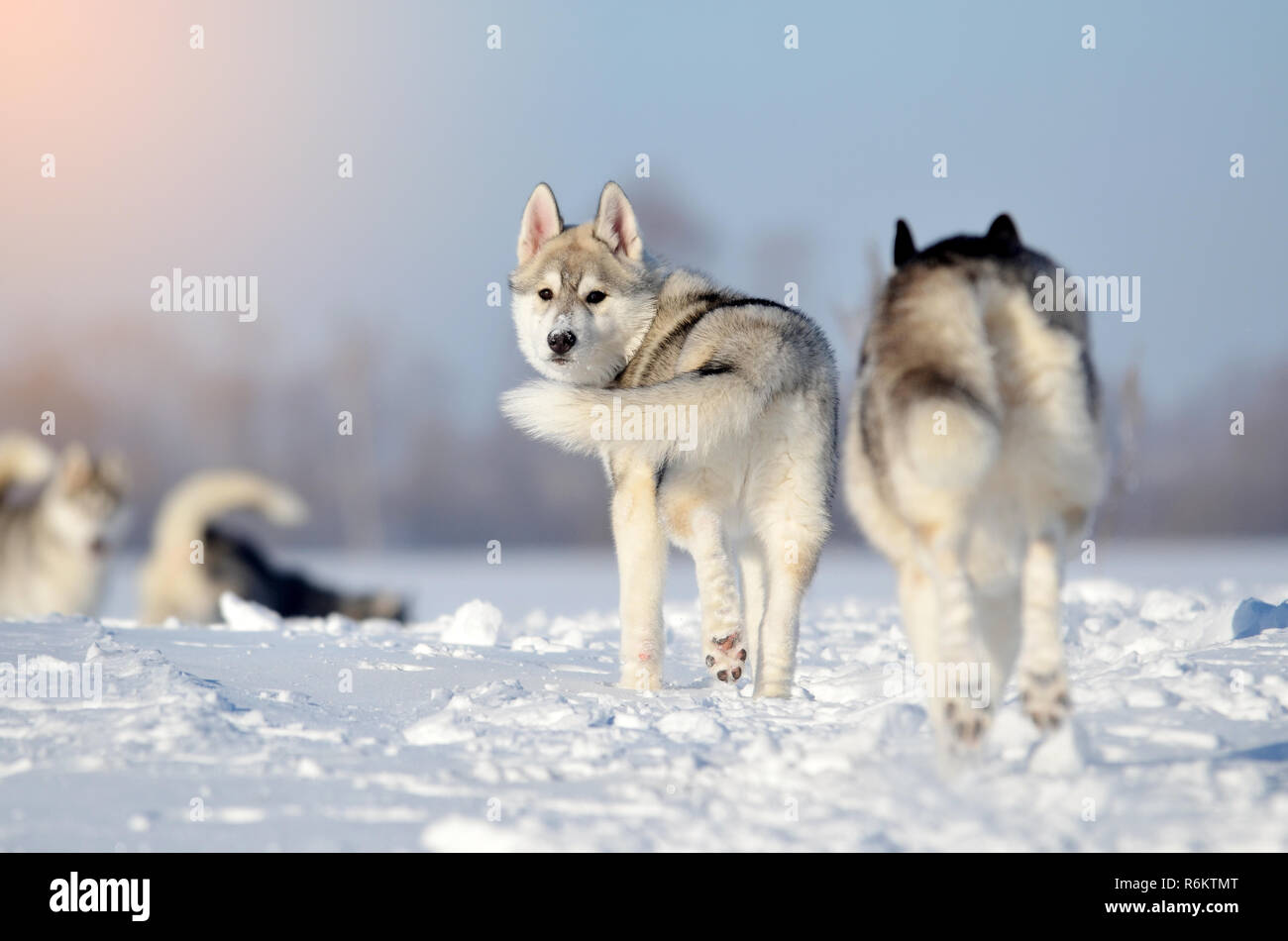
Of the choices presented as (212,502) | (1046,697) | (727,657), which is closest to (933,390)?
(1046,697)

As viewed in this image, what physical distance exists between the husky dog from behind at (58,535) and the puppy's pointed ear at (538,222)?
8247 millimetres

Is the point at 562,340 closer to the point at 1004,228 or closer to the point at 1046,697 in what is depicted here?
the point at 1004,228

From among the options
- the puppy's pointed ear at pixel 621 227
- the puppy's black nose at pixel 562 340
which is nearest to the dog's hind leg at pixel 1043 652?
the puppy's black nose at pixel 562 340

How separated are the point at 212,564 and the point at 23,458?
271 cm

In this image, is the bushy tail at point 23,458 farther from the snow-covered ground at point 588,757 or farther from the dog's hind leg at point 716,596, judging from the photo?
the dog's hind leg at point 716,596

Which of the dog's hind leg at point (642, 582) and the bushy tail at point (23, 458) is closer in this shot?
the dog's hind leg at point (642, 582)

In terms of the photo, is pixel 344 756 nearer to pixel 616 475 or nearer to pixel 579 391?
pixel 579 391

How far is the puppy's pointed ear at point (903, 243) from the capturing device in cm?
427

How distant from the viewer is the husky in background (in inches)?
A: 467

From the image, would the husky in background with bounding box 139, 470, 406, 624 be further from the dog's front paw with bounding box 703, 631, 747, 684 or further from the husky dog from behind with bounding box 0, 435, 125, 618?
the dog's front paw with bounding box 703, 631, 747, 684

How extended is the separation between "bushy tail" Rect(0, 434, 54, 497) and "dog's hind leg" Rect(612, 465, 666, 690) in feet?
32.3

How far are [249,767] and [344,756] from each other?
0.30m

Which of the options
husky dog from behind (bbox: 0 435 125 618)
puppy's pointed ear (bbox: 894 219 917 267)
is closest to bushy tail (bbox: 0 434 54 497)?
husky dog from behind (bbox: 0 435 125 618)
